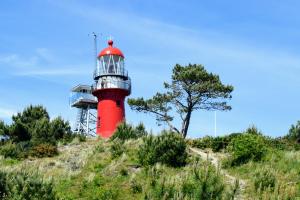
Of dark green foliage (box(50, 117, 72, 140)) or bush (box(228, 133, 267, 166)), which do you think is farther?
dark green foliage (box(50, 117, 72, 140))

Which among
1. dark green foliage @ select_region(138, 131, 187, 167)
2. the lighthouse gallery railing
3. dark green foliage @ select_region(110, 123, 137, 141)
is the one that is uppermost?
the lighthouse gallery railing

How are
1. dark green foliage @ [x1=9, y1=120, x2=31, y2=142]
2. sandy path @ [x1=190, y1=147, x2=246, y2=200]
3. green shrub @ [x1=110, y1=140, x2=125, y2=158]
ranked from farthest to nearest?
dark green foliage @ [x1=9, y1=120, x2=31, y2=142]
green shrub @ [x1=110, y1=140, x2=125, y2=158]
sandy path @ [x1=190, y1=147, x2=246, y2=200]

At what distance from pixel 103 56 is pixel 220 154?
17.3 meters

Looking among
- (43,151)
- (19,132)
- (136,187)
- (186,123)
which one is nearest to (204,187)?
(136,187)

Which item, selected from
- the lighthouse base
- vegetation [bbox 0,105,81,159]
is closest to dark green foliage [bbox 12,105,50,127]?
vegetation [bbox 0,105,81,159]

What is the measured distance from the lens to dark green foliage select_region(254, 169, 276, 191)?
74.6 feet

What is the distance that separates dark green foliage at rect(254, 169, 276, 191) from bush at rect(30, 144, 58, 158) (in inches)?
546

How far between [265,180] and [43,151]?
1491 cm

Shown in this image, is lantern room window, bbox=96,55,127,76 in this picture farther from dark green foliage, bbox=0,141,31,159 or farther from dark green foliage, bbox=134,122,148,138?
dark green foliage, bbox=0,141,31,159

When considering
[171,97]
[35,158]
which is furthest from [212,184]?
[171,97]

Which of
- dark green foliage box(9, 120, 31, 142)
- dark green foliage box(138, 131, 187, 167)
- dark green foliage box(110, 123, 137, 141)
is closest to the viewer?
dark green foliage box(138, 131, 187, 167)

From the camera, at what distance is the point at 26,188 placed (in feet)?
62.0

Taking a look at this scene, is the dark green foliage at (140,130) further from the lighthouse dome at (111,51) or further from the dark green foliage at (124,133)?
the lighthouse dome at (111,51)

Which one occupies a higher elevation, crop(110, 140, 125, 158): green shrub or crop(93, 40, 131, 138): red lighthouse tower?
crop(93, 40, 131, 138): red lighthouse tower
